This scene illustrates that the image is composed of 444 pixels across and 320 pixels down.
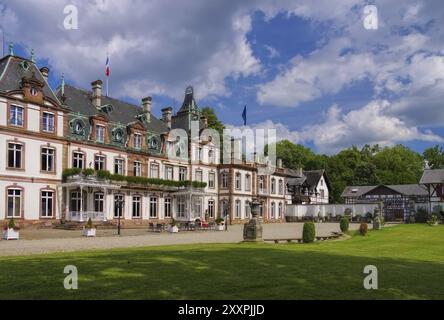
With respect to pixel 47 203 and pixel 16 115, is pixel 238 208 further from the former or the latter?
pixel 16 115

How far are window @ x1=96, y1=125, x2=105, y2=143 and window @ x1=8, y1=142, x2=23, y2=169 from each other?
7538mm

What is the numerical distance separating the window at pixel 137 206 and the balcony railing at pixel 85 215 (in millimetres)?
4745

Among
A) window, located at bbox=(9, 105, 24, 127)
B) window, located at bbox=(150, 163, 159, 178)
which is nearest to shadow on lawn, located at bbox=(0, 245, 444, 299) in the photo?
window, located at bbox=(9, 105, 24, 127)

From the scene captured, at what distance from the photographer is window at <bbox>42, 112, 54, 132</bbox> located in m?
35.4

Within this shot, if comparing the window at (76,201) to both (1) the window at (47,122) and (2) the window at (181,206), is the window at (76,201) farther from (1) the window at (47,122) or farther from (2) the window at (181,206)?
(2) the window at (181,206)

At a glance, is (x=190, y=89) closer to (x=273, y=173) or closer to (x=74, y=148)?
(x=273, y=173)

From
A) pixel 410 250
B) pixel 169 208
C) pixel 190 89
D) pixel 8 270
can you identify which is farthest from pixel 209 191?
pixel 8 270

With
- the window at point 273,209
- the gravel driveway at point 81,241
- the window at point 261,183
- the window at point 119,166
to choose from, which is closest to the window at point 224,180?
the window at point 261,183

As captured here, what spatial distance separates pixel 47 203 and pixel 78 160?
4624 mm

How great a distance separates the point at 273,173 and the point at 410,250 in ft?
139

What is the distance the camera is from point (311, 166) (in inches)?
3627

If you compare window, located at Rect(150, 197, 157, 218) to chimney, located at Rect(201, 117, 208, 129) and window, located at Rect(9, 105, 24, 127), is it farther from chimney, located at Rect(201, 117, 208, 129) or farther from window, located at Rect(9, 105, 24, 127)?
window, located at Rect(9, 105, 24, 127)

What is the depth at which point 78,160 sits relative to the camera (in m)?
38.1

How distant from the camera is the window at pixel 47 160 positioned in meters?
35.4
